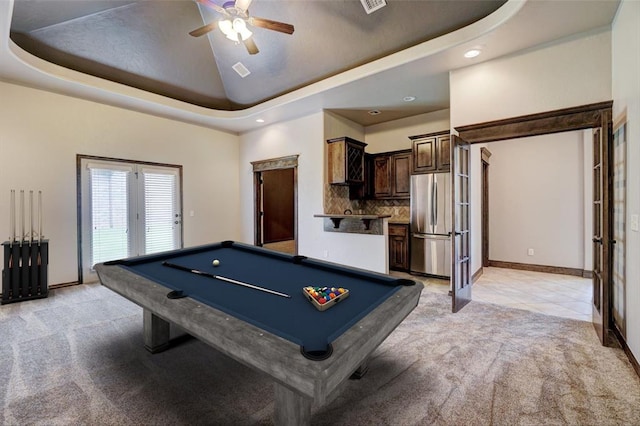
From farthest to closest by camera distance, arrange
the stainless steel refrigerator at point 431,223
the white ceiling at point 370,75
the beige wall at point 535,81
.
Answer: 1. the stainless steel refrigerator at point 431,223
2. the beige wall at point 535,81
3. the white ceiling at point 370,75

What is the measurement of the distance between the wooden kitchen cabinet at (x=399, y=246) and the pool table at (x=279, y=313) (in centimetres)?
287

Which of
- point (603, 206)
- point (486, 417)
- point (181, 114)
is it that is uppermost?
point (181, 114)

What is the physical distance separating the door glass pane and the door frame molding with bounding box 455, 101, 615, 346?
525cm

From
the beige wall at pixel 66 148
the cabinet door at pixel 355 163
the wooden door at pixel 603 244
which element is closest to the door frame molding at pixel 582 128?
the wooden door at pixel 603 244

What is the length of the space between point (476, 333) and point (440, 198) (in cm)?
225

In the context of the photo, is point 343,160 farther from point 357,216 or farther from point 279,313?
point 279,313

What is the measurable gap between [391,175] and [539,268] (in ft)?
10.0

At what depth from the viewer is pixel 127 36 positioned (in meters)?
3.91

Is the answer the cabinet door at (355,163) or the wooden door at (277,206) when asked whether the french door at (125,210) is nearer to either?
the wooden door at (277,206)

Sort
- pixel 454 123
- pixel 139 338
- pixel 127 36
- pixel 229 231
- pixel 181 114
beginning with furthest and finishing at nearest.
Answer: pixel 229 231 → pixel 181 114 → pixel 127 36 → pixel 454 123 → pixel 139 338

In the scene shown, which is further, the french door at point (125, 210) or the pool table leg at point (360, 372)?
the french door at point (125, 210)

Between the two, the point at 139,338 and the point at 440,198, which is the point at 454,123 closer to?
the point at 440,198

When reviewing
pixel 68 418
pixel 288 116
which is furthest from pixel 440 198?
pixel 68 418

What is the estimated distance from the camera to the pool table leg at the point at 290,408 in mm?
1245
